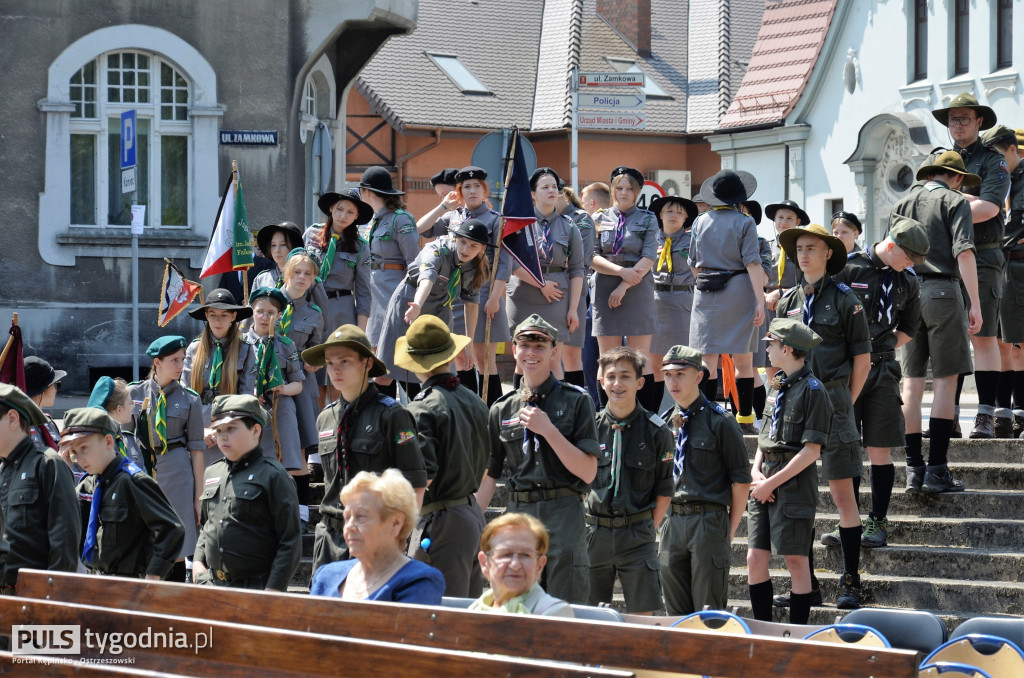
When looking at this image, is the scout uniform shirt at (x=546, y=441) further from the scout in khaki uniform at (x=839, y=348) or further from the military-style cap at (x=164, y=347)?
the military-style cap at (x=164, y=347)

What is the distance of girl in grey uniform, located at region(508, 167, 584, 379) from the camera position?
457 inches

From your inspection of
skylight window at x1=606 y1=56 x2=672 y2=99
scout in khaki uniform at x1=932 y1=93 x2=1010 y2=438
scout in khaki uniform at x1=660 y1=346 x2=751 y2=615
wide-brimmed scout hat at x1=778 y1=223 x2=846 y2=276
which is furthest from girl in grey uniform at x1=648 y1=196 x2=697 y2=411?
skylight window at x1=606 y1=56 x2=672 y2=99

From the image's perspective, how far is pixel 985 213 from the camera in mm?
10352

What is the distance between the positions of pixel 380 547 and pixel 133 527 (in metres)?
2.12

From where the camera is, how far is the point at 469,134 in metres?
42.1

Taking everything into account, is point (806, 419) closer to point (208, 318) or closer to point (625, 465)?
point (625, 465)

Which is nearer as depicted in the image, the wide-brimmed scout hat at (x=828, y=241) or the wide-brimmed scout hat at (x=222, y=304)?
the wide-brimmed scout hat at (x=828, y=241)

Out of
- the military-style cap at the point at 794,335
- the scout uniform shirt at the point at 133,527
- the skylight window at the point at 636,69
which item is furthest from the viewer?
the skylight window at the point at 636,69

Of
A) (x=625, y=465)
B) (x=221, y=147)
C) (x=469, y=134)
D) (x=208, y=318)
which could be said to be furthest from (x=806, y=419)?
(x=469, y=134)

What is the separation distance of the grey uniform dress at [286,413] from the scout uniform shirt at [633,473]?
2784 millimetres

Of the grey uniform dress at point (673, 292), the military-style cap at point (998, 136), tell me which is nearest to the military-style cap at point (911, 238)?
the military-style cap at point (998, 136)

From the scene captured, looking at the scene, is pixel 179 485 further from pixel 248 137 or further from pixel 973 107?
pixel 248 137

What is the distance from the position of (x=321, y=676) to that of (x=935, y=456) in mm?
6045

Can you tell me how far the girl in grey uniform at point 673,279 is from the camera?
12477 millimetres
